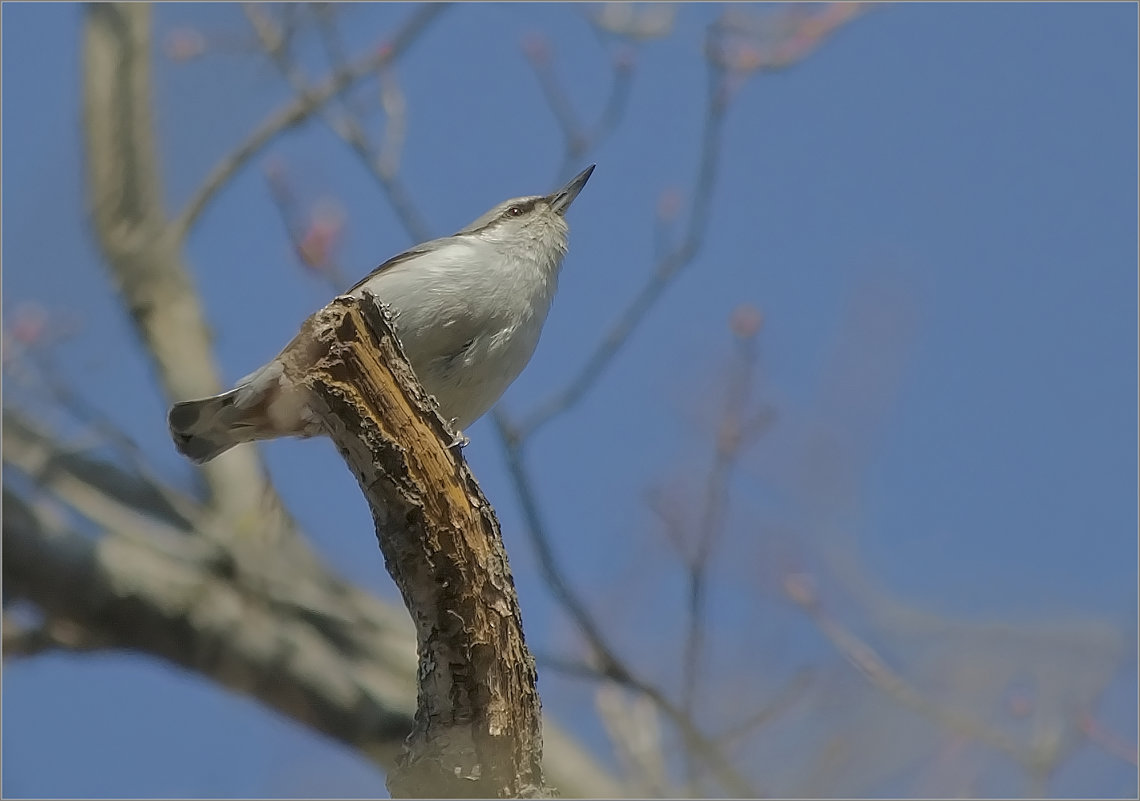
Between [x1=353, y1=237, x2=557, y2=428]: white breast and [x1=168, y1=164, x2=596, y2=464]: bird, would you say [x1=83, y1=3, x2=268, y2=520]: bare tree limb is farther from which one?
[x1=353, y1=237, x2=557, y2=428]: white breast

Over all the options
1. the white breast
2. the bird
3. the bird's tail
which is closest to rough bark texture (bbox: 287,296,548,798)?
the bird

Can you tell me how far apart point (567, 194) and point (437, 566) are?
302 centimetres

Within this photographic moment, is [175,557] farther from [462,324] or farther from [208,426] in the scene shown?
[462,324]

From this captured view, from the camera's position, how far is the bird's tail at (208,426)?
15.4ft

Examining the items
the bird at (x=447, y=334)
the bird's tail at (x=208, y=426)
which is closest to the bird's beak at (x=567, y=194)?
the bird at (x=447, y=334)

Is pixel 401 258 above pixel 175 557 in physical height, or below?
above

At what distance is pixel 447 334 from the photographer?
14.7ft

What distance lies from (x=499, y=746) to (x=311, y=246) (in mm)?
3722

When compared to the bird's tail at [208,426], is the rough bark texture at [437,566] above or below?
below

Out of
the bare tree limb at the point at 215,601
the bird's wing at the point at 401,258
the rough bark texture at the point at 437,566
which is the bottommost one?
the rough bark texture at the point at 437,566

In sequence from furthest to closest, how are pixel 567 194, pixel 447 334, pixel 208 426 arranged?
pixel 567 194, pixel 208 426, pixel 447 334

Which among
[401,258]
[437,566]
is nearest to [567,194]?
[401,258]

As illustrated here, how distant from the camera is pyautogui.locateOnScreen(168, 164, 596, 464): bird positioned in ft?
14.7

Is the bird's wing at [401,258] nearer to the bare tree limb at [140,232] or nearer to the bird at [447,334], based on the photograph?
the bird at [447,334]
